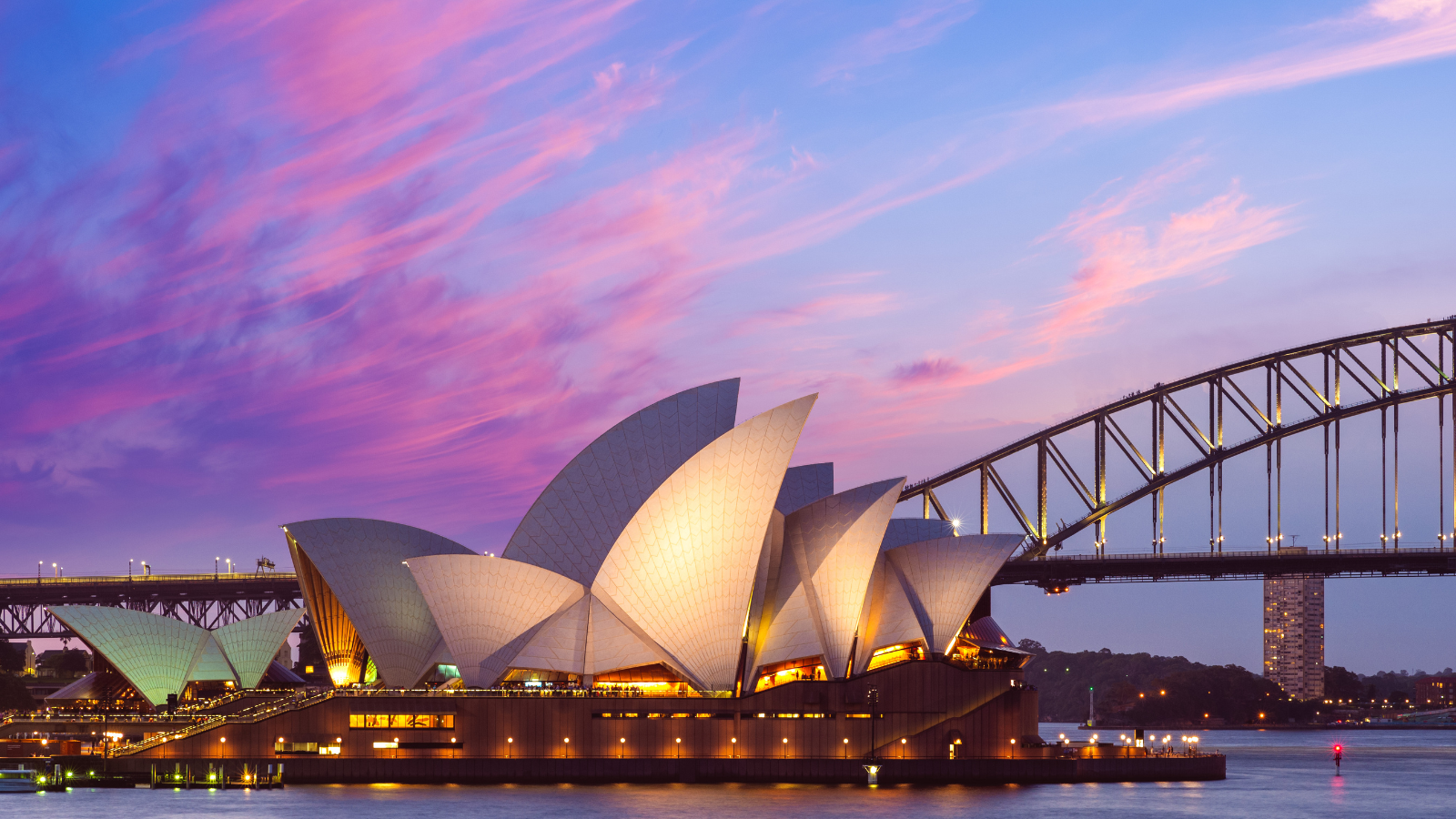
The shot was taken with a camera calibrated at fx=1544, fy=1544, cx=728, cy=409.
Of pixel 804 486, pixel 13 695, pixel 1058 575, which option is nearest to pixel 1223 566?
pixel 1058 575

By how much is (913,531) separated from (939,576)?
6.44m

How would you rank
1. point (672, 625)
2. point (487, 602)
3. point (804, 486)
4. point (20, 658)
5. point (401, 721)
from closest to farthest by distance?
point (401, 721), point (672, 625), point (487, 602), point (804, 486), point (20, 658)

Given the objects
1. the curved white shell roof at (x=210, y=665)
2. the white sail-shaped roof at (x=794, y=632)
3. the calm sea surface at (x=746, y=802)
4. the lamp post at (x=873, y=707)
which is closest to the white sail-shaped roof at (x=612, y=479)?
the white sail-shaped roof at (x=794, y=632)

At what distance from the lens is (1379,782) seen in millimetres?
81875

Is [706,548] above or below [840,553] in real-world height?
above

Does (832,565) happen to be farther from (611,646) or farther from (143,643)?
(143,643)

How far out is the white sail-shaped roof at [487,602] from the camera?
65.7m

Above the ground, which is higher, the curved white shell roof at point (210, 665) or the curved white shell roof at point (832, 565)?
the curved white shell roof at point (832, 565)

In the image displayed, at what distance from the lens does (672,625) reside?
215 ft

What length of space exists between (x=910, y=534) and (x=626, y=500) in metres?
15.1

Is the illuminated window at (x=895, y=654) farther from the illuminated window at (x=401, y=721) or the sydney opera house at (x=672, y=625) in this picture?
the illuminated window at (x=401, y=721)

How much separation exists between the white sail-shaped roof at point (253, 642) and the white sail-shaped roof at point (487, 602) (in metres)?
20.6

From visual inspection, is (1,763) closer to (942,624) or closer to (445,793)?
(445,793)

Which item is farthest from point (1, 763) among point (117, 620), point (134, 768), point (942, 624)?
point (942, 624)
